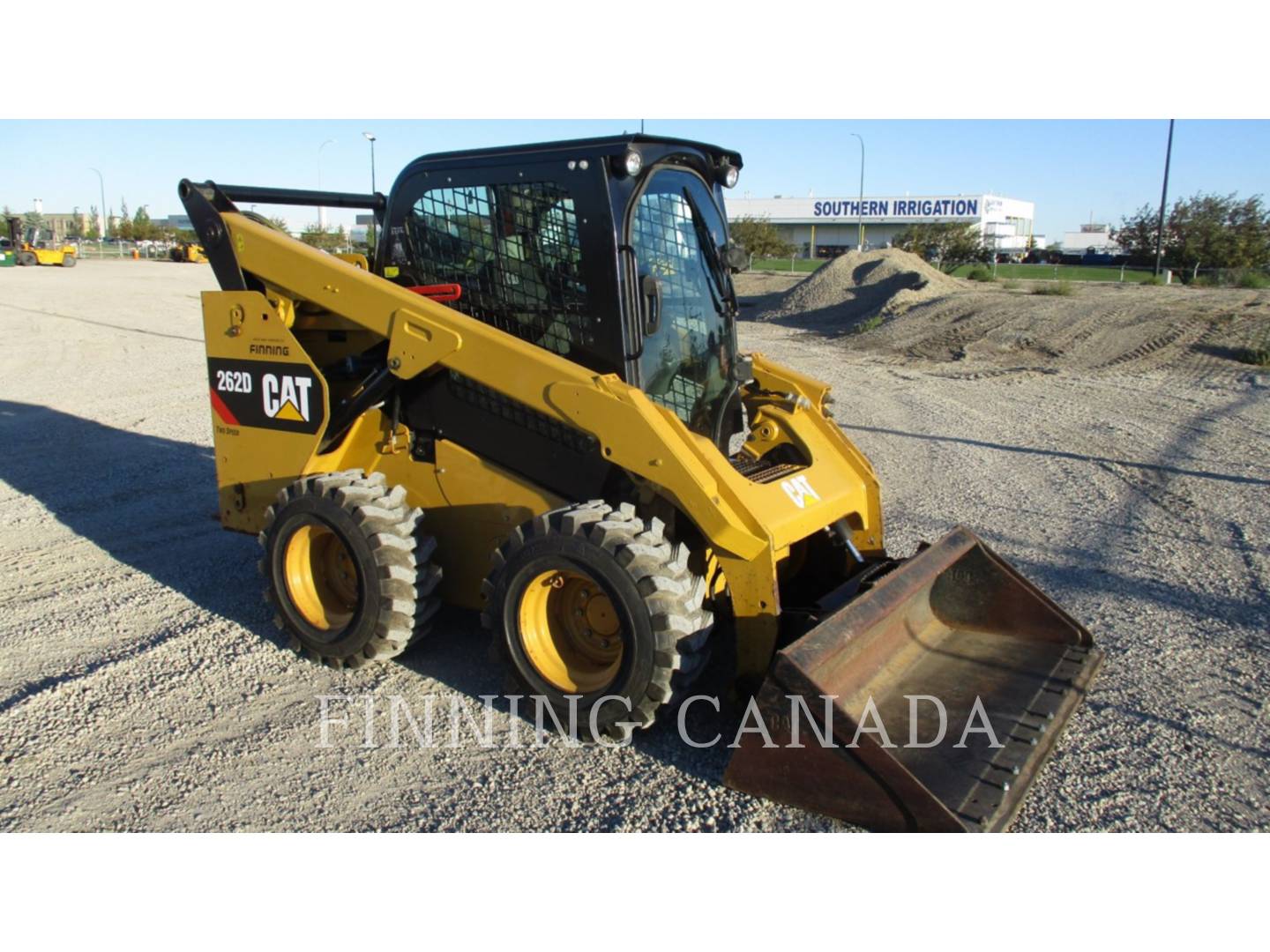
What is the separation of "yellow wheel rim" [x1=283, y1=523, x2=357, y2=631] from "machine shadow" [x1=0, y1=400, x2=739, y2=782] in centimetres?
34

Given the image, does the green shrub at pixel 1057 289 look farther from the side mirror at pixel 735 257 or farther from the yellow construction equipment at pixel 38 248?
the yellow construction equipment at pixel 38 248

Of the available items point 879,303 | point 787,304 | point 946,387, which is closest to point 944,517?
point 946,387

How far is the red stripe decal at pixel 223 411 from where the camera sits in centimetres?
500

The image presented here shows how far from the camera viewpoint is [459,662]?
181 inches

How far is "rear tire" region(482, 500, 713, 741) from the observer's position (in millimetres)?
3557

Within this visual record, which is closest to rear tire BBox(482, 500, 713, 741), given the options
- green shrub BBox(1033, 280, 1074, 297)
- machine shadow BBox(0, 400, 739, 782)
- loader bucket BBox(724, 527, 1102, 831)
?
machine shadow BBox(0, 400, 739, 782)

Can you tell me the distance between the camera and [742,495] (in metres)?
3.71

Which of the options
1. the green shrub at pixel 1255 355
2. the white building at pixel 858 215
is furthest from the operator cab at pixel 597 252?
the white building at pixel 858 215

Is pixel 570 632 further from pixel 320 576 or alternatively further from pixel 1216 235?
pixel 1216 235

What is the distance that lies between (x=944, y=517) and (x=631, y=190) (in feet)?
13.0

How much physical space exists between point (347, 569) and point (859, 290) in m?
23.5

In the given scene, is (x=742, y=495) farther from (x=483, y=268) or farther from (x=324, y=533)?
(x=324, y=533)

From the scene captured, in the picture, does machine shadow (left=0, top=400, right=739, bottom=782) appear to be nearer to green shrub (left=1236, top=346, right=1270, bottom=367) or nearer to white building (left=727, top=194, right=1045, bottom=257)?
green shrub (left=1236, top=346, right=1270, bottom=367)

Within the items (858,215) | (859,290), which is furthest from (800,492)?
(858,215)
